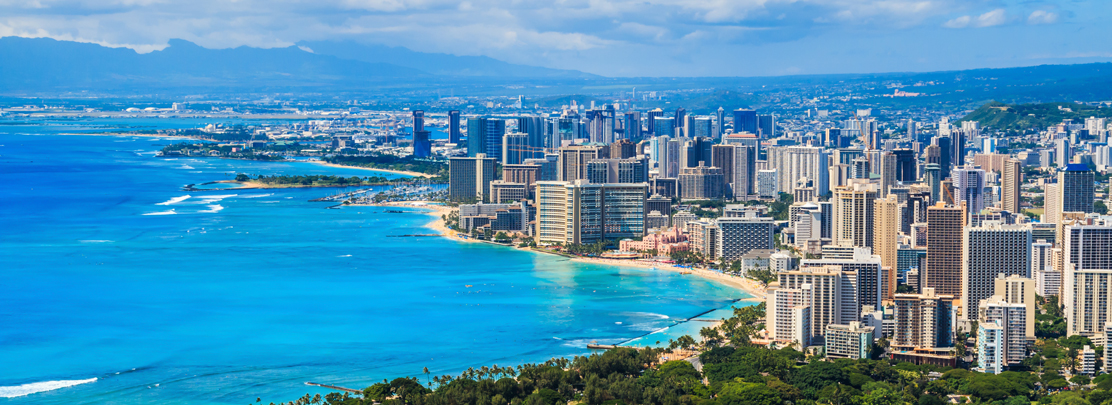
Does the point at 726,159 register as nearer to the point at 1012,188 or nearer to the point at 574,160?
the point at 574,160

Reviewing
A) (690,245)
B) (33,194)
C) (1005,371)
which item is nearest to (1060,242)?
(690,245)

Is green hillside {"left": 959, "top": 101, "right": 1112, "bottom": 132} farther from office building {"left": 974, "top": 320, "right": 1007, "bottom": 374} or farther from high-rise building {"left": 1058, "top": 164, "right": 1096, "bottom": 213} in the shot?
office building {"left": 974, "top": 320, "right": 1007, "bottom": 374}

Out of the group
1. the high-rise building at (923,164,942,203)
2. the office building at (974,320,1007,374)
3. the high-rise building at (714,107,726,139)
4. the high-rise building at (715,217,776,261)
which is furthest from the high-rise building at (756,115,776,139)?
the office building at (974,320,1007,374)

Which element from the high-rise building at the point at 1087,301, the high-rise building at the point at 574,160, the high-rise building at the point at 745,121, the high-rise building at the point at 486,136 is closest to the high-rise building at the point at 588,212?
the high-rise building at the point at 574,160

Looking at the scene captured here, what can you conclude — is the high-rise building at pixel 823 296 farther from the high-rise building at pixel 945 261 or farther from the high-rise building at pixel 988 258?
the high-rise building at pixel 945 261

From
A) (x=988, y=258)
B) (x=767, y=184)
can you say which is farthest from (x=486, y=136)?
(x=988, y=258)

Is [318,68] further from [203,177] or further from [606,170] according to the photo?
[606,170]
